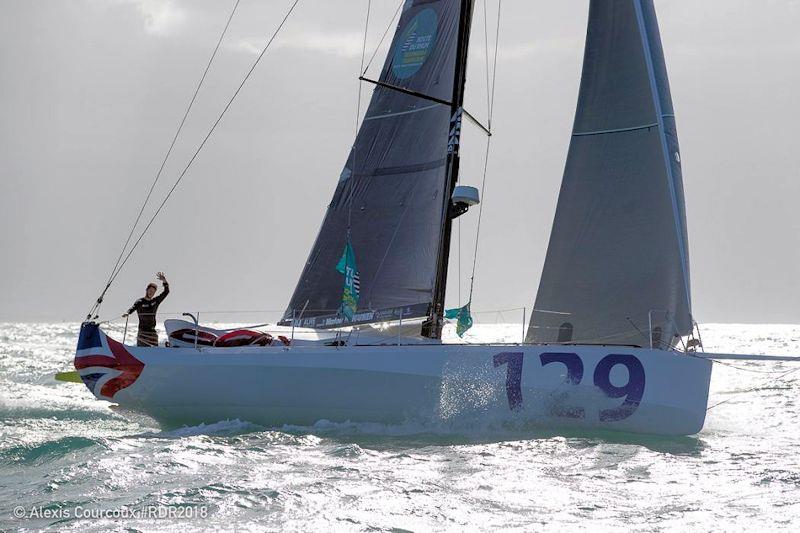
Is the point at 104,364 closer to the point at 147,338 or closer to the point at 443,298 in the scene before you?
the point at 147,338

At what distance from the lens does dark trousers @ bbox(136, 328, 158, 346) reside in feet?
38.7


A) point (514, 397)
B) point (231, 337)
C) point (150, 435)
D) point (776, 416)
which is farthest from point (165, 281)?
point (776, 416)

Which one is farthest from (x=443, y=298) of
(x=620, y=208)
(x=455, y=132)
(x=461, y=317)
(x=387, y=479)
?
(x=387, y=479)

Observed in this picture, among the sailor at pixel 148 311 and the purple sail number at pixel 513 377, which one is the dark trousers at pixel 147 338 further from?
the purple sail number at pixel 513 377

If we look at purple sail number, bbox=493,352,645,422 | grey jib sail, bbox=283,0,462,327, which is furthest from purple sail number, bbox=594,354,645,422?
grey jib sail, bbox=283,0,462,327

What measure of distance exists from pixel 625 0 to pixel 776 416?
720 cm

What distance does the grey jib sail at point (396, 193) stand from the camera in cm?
1270

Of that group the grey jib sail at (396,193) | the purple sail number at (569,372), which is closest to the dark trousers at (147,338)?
the grey jib sail at (396,193)

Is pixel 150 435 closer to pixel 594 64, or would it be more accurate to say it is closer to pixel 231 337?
pixel 231 337

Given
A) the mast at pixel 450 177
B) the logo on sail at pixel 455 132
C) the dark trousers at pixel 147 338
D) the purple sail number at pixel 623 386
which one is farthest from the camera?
the logo on sail at pixel 455 132

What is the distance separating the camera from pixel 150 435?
10.9 metres

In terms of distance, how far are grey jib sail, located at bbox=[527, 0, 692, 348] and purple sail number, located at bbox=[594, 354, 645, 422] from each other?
785 mm

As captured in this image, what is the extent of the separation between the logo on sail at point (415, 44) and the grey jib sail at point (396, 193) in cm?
1

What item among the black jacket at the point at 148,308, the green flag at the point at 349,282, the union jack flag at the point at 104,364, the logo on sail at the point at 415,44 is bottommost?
the union jack flag at the point at 104,364
